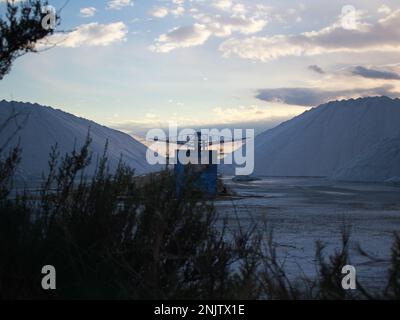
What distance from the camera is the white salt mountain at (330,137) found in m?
144

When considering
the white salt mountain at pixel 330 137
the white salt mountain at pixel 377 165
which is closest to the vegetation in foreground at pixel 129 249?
the white salt mountain at pixel 377 165

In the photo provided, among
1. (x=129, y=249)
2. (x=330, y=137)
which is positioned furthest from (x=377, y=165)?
(x=129, y=249)

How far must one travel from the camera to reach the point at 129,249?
15.6ft

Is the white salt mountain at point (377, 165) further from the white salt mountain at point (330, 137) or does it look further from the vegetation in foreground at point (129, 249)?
the vegetation in foreground at point (129, 249)

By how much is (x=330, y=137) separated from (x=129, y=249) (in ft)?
503

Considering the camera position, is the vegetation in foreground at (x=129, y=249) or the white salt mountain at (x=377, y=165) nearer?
the vegetation in foreground at (x=129, y=249)

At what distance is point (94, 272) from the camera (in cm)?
455

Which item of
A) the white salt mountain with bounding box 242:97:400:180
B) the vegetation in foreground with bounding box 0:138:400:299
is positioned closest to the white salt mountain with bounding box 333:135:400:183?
→ the white salt mountain with bounding box 242:97:400:180

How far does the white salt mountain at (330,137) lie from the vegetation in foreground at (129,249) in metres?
134

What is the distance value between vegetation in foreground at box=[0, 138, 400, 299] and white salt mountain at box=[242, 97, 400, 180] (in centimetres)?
13440
